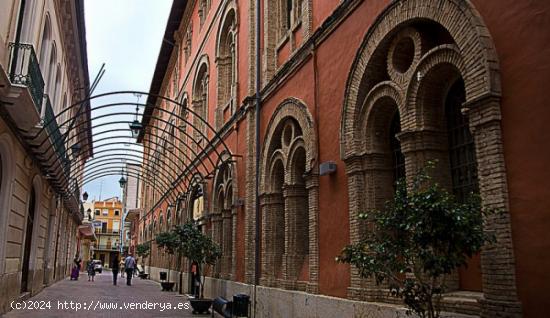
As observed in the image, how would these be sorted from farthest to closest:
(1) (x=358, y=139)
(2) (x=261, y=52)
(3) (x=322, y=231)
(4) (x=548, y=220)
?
(2) (x=261, y=52) → (3) (x=322, y=231) → (1) (x=358, y=139) → (4) (x=548, y=220)

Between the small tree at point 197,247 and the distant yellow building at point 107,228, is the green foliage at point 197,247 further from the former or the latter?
the distant yellow building at point 107,228

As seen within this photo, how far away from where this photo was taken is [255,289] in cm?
1350

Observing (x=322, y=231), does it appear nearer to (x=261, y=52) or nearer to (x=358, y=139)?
(x=358, y=139)

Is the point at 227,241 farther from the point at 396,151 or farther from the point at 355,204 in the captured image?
the point at 396,151

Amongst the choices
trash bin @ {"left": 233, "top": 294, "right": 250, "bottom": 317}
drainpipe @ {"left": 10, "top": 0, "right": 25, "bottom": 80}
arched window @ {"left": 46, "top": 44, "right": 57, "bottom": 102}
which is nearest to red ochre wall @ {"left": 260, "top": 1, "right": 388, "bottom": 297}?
trash bin @ {"left": 233, "top": 294, "right": 250, "bottom": 317}

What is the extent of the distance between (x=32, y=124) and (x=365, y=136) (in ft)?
26.3

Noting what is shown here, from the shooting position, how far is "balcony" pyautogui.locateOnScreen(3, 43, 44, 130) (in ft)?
33.8

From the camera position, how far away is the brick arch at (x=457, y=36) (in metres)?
5.64

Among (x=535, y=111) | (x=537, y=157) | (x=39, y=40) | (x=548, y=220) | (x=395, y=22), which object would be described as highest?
(x=39, y=40)

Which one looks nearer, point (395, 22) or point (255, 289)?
point (395, 22)

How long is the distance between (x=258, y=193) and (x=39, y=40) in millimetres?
6987

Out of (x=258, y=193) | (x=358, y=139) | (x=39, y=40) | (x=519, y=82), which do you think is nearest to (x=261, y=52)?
(x=258, y=193)

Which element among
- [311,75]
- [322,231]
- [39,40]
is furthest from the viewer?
[39,40]

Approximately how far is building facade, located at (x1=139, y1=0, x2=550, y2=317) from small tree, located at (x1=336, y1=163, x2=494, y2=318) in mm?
624
